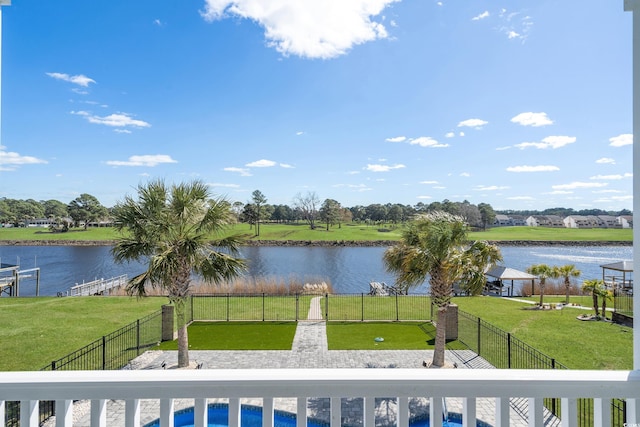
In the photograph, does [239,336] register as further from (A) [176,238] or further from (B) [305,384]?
(B) [305,384]

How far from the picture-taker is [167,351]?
22.2ft

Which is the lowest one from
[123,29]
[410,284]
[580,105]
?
[410,284]

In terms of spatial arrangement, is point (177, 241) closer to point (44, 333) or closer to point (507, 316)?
point (44, 333)

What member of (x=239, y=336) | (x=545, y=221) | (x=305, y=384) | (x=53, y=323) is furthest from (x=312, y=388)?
(x=545, y=221)

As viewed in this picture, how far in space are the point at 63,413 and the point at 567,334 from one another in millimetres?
9827

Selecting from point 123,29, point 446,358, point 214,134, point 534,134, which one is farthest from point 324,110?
point 446,358

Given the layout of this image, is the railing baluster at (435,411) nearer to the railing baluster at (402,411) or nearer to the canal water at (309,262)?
the railing baluster at (402,411)

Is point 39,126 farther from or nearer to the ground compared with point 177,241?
farther from the ground

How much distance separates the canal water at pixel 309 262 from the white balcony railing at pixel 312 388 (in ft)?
34.9

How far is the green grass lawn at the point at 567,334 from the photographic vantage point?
578 cm

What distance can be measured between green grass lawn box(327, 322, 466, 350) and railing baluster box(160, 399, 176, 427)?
258 inches

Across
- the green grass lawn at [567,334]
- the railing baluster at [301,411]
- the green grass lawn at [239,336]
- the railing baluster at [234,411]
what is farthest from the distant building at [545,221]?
the railing baluster at [234,411]

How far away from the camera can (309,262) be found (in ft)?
57.1

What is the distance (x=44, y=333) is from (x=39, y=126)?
17.2 ft
